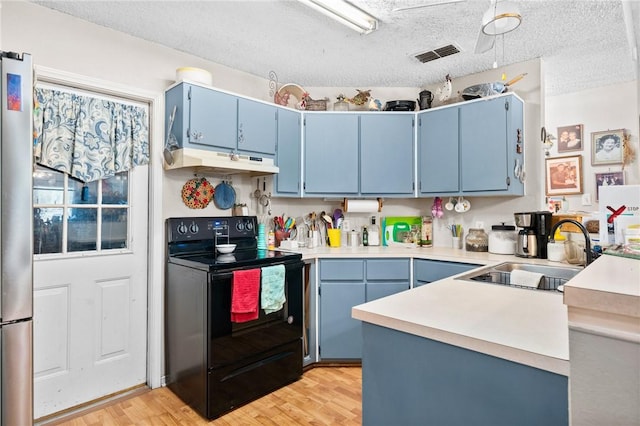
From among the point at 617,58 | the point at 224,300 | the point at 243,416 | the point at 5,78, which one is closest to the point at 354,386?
the point at 243,416

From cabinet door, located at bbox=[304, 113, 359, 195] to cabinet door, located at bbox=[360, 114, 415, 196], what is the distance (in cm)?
10

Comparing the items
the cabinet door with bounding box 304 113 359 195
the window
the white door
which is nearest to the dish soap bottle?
the cabinet door with bounding box 304 113 359 195

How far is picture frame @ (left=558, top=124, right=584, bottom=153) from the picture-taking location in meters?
3.62

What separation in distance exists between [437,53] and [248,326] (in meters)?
2.49

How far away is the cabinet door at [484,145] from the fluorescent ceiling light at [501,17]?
1408mm

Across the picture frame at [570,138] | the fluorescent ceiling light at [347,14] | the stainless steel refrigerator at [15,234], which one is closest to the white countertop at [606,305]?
the stainless steel refrigerator at [15,234]

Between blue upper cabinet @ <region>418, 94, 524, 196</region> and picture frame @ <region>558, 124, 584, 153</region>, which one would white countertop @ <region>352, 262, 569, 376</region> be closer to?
blue upper cabinet @ <region>418, 94, 524, 196</region>

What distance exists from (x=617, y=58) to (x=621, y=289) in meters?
3.29

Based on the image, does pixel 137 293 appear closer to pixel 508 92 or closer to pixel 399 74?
pixel 399 74

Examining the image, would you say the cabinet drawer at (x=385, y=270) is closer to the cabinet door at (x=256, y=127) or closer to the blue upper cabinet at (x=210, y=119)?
the cabinet door at (x=256, y=127)

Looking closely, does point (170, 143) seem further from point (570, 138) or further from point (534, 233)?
point (570, 138)

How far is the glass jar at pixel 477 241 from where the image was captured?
303 centimetres

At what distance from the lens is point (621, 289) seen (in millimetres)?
598

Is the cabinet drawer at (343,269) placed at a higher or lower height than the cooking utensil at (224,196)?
lower
